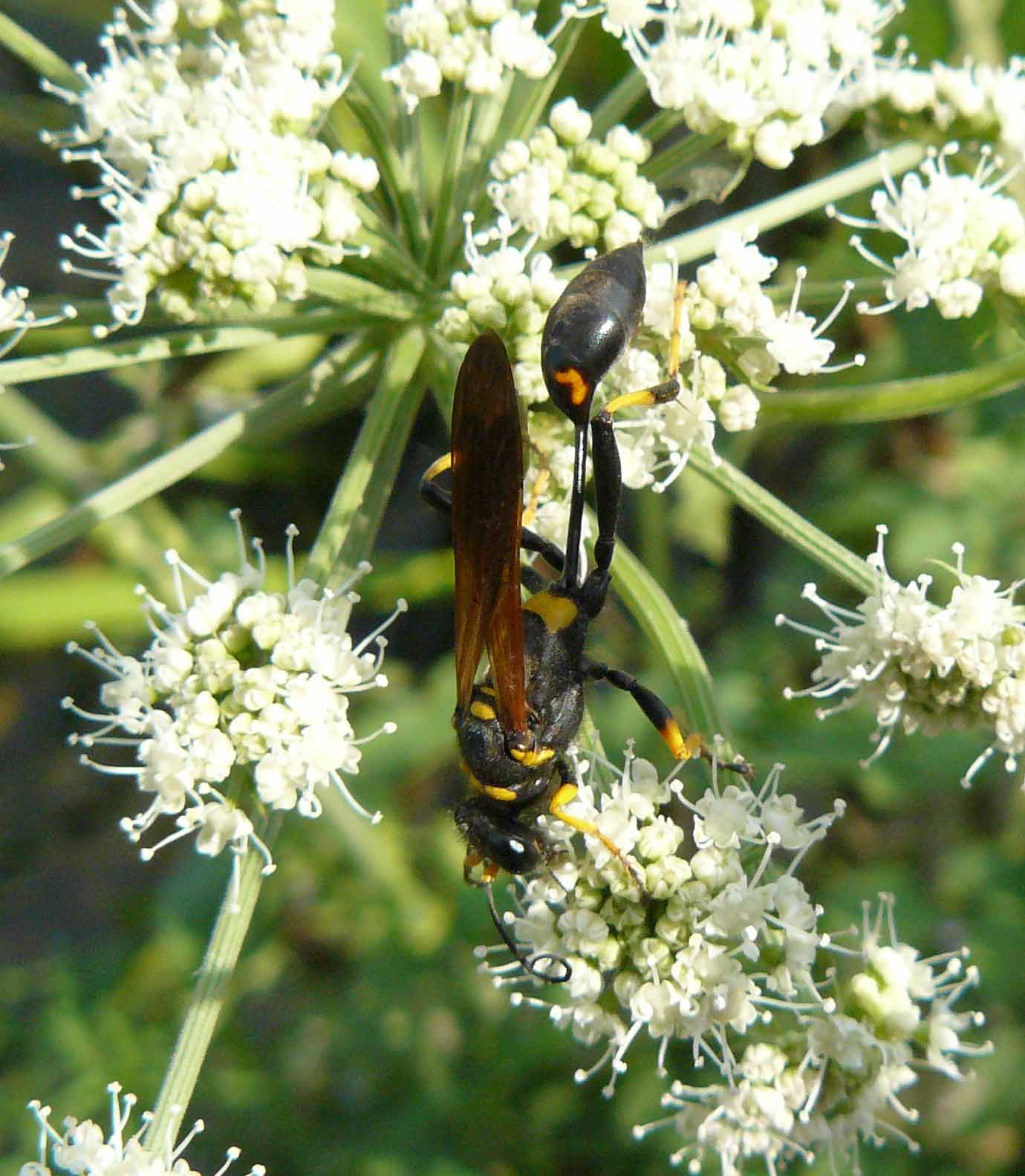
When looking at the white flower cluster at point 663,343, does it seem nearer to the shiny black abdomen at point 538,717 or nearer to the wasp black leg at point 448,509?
the wasp black leg at point 448,509

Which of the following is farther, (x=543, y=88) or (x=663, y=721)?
(x=543, y=88)

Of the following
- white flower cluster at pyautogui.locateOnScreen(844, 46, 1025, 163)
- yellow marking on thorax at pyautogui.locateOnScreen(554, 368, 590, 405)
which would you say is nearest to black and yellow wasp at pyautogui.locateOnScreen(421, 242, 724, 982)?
yellow marking on thorax at pyautogui.locateOnScreen(554, 368, 590, 405)

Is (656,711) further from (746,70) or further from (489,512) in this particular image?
(746,70)

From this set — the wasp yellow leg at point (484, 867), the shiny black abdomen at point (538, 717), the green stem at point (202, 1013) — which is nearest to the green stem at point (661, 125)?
the shiny black abdomen at point (538, 717)

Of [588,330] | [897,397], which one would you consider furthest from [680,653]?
[897,397]

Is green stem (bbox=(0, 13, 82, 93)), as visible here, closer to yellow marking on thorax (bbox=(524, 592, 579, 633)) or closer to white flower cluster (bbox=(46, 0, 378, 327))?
white flower cluster (bbox=(46, 0, 378, 327))

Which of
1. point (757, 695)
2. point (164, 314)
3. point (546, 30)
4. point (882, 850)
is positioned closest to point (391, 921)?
point (757, 695)
